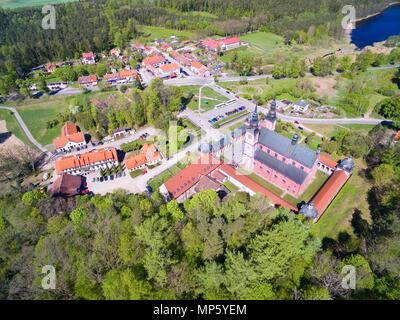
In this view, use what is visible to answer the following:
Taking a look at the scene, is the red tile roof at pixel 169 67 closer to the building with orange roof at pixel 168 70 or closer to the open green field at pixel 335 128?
the building with orange roof at pixel 168 70

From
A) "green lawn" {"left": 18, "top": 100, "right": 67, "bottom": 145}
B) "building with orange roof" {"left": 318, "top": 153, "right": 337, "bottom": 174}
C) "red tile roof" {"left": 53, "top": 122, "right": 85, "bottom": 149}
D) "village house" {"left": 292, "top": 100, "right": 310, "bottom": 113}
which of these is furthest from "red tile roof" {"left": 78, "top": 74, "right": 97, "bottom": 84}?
"building with orange roof" {"left": 318, "top": 153, "right": 337, "bottom": 174}

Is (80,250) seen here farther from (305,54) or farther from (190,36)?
(190,36)

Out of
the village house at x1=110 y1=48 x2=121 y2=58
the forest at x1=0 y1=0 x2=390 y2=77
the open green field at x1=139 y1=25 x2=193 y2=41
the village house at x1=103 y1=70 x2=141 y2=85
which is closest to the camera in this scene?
the village house at x1=103 y1=70 x2=141 y2=85

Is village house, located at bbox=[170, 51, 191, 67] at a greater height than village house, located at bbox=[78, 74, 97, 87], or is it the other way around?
village house, located at bbox=[170, 51, 191, 67]

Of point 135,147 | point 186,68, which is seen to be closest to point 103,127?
point 135,147

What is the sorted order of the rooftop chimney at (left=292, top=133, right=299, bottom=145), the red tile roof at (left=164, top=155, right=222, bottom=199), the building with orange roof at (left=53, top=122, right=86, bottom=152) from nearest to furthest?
the rooftop chimney at (left=292, top=133, right=299, bottom=145) < the red tile roof at (left=164, top=155, right=222, bottom=199) < the building with orange roof at (left=53, top=122, right=86, bottom=152)

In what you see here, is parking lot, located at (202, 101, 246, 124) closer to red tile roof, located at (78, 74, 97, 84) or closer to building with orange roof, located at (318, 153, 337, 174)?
building with orange roof, located at (318, 153, 337, 174)

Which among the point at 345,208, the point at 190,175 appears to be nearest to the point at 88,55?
the point at 190,175

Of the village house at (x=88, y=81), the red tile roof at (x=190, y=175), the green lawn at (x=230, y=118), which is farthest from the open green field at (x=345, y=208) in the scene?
the village house at (x=88, y=81)
